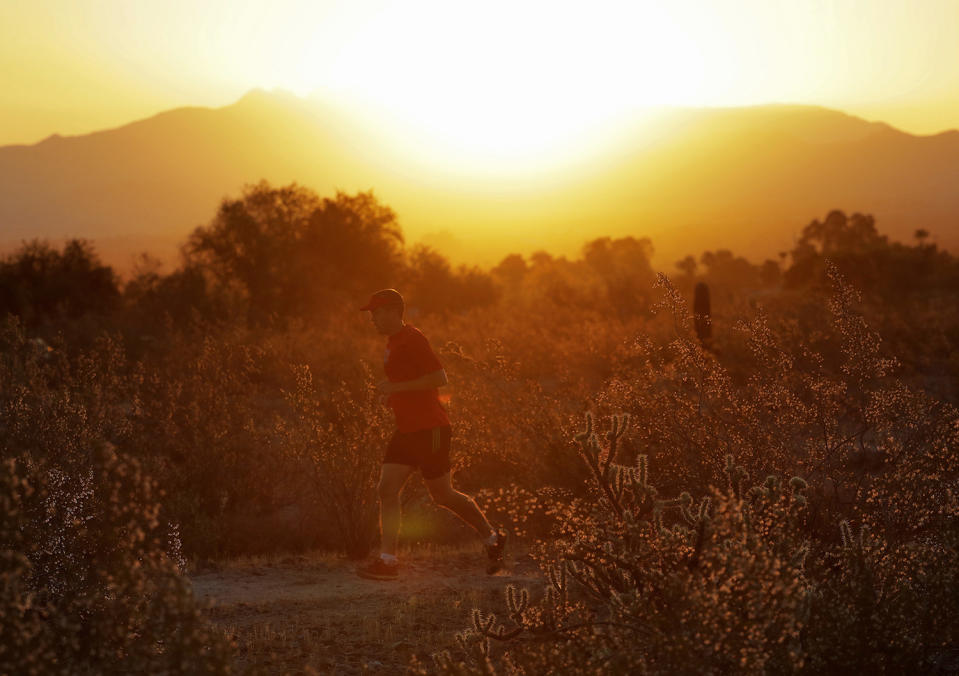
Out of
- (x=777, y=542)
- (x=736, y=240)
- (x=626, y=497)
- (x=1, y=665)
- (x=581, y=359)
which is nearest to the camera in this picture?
(x=1, y=665)

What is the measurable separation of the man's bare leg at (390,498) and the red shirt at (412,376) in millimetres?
298

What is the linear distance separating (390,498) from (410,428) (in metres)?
0.56

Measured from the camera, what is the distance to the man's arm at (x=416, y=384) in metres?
6.05

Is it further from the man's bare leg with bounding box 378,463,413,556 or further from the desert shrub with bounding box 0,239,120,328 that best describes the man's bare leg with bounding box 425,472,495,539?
the desert shrub with bounding box 0,239,120,328

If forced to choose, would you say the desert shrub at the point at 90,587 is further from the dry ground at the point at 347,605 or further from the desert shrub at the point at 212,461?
the desert shrub at the point at 212,461

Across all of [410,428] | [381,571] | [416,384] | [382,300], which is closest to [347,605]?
[381,571]

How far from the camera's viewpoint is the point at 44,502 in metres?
4.25

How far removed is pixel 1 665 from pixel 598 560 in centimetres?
249

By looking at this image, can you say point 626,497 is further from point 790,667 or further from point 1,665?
point 1,665

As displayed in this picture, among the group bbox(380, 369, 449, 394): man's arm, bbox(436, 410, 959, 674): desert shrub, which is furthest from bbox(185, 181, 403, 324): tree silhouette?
bbox(436, 410, 959, 674): desert shrub

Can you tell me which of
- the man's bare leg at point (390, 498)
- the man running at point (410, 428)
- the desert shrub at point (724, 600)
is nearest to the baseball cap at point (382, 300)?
the man running at point (410, 428)

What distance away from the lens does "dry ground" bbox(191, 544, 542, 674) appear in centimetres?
467

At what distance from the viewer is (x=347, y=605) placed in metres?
5.75

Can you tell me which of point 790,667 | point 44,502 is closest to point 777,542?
point 790,667
